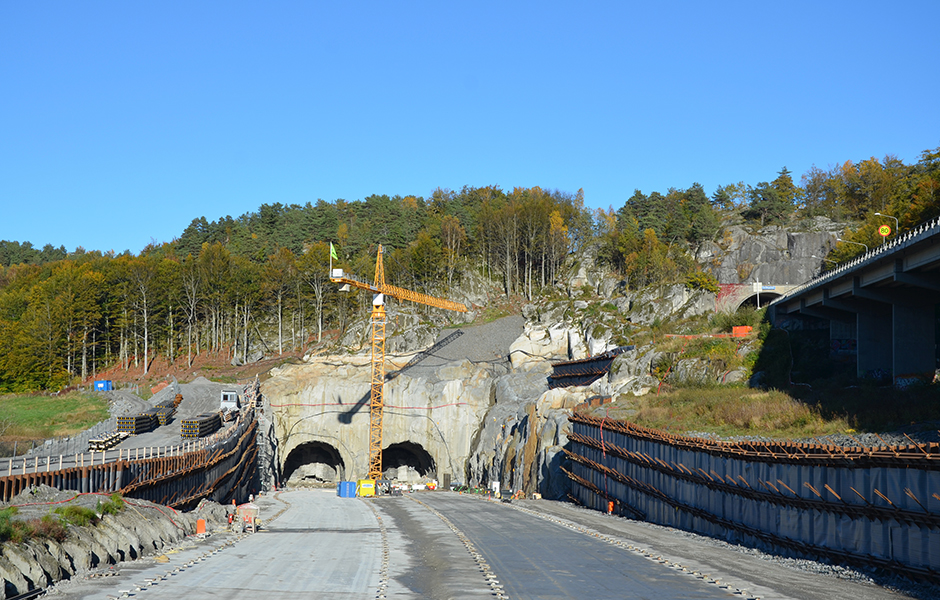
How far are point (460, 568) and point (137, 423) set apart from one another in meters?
51.4

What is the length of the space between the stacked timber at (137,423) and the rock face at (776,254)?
3382 inches

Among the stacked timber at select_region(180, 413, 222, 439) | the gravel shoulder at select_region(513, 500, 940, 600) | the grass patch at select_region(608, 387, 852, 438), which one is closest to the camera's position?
the gravel shoulder at select_region(513, 500, 940, 600)

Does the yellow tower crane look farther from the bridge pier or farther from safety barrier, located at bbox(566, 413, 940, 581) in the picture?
the bridge pier

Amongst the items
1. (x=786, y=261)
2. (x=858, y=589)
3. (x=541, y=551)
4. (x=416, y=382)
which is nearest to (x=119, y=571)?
(x=541, y=551)

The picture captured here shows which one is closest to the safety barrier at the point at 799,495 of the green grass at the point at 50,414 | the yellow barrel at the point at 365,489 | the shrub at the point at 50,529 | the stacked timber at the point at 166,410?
the shrub at the point at 50,529

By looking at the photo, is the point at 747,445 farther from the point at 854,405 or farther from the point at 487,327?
the point at 487,327

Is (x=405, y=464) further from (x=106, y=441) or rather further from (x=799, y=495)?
(x=799, y=495)

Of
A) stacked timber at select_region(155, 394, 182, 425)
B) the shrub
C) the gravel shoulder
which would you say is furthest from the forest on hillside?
the shrub

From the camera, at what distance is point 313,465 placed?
109938mm

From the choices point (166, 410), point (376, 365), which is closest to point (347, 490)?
point (166, 410)

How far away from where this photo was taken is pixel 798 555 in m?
29.5

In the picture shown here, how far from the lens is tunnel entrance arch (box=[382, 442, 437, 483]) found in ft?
356

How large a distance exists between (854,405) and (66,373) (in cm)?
10787

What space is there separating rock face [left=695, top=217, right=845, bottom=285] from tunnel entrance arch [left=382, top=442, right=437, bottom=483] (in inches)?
2150
